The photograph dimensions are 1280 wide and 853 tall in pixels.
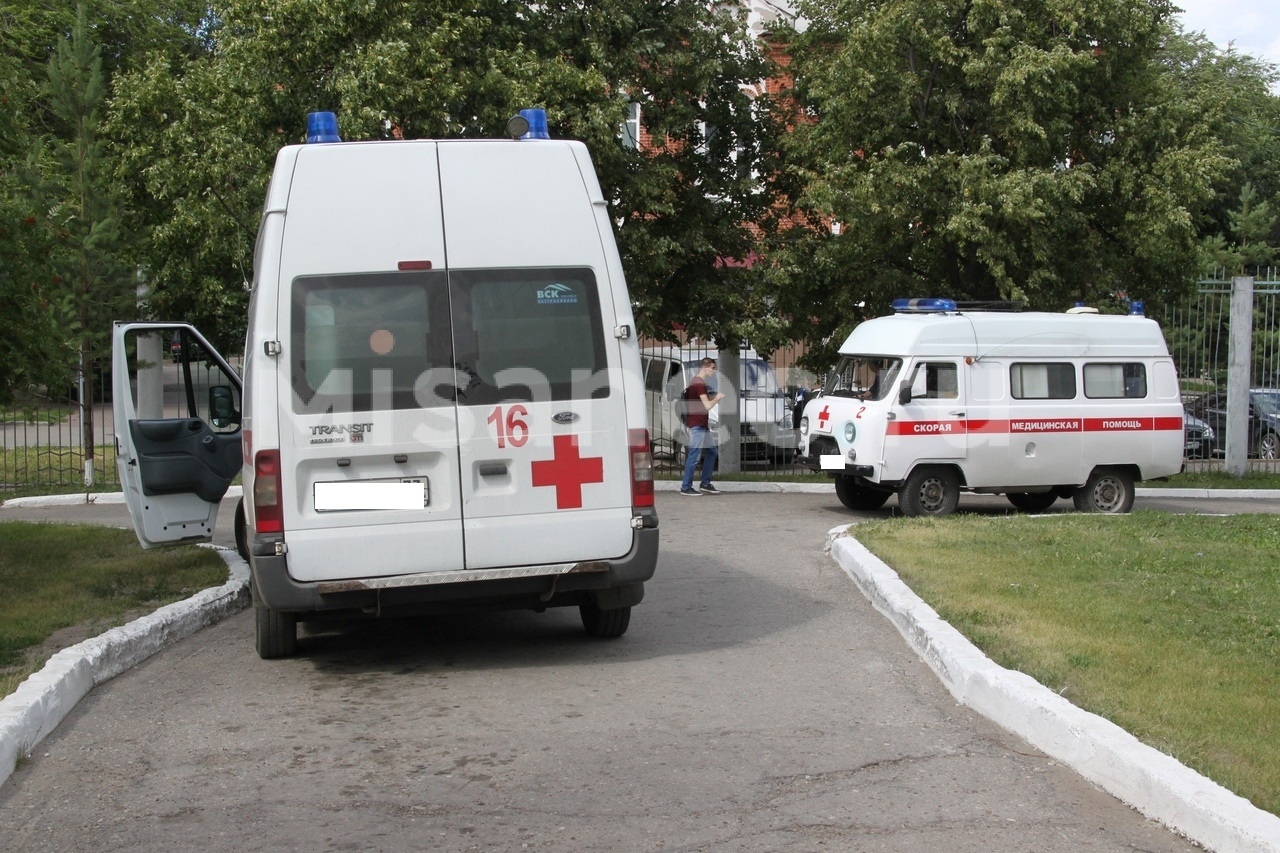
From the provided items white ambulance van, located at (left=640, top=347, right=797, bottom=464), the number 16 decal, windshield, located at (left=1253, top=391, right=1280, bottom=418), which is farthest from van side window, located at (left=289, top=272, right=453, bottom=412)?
windshield, located at (left=1253, top=391, right=1280, bottom=418)

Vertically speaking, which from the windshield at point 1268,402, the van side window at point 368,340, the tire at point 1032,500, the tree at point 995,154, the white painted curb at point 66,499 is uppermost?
the tree at point 995,154

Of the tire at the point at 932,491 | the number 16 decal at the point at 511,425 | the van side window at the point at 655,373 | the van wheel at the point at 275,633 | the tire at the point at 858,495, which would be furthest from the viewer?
the van side window at the point at 655,373

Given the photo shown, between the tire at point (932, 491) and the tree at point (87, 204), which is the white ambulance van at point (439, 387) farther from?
the tree at point (87, 204)

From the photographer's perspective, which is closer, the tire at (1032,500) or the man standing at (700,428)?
the tire at (1032,500)

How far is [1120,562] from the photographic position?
10.5 metres

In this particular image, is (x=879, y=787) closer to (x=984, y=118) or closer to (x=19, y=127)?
(x=19, y=127)

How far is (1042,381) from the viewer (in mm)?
15633

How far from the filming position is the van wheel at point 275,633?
7.71m

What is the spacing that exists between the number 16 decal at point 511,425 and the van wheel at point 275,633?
1.63 metres

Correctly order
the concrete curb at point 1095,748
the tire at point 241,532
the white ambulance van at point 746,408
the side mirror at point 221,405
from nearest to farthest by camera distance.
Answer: the concrete curb at point 1095,748 < the side mirror at point 221,405 < the tire at point 241,532 < the white ambulance van at point 746,408

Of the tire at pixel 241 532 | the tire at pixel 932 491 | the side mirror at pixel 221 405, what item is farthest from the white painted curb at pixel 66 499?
the tire at pixel 932 491

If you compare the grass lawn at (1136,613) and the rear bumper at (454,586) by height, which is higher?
the rear bumper at (454,586)

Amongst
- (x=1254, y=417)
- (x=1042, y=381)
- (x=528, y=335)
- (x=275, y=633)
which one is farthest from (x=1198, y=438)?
(x=275, y=633)

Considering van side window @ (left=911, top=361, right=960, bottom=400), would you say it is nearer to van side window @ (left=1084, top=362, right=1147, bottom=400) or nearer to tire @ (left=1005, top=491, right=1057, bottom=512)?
van side window @ (left=1084, top=362, right=1147, bottom=400)
